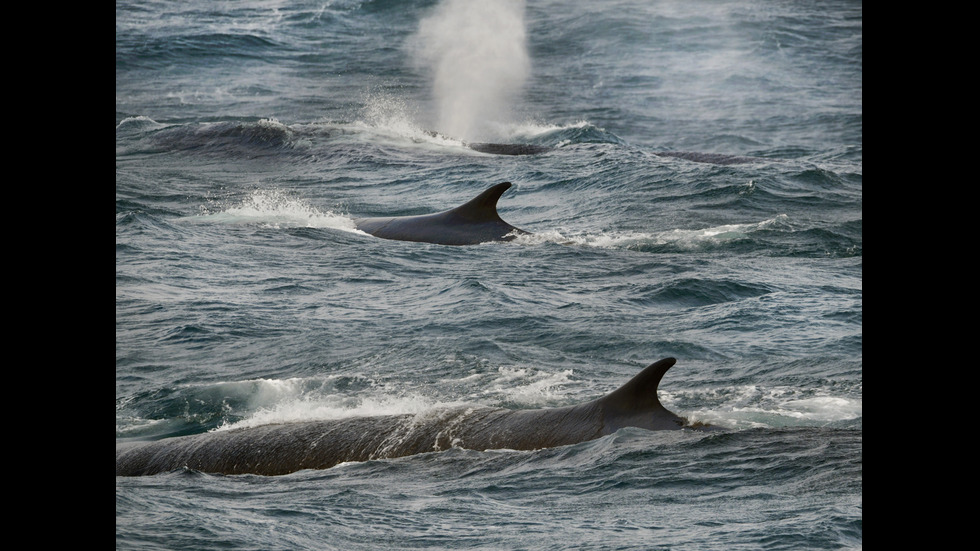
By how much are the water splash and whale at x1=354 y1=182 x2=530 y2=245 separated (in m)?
19.1

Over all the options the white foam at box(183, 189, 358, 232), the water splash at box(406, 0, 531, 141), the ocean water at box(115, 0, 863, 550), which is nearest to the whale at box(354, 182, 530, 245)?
Result: the ocean water at box(115, 0, 863, 550)

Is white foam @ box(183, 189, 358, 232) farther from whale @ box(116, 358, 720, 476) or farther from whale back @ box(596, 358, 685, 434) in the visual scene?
whale back @ box(596, 358, 685, 434)

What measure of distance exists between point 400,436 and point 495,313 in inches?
235

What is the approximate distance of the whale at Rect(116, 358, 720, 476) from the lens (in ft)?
38.2

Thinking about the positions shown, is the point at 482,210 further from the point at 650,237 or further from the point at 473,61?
the point at 473,61

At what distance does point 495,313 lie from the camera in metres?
17.8

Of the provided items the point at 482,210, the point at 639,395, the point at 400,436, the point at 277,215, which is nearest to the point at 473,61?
the point at 277,215

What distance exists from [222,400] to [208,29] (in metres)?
50.9

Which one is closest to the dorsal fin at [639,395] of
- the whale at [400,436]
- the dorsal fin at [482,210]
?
the whale at [400,436]

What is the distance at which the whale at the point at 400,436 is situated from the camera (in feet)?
38.2

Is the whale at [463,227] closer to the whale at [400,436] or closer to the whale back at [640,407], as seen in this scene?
the whale at [400,436]
